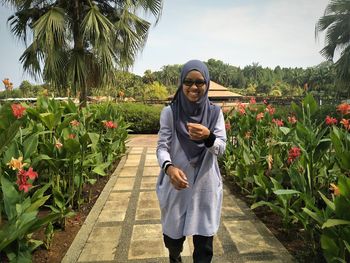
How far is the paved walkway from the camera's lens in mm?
2539

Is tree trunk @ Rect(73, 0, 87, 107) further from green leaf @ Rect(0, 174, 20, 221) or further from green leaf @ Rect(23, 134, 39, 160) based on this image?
green leaf @ Rect(0, 174, 20, 221)

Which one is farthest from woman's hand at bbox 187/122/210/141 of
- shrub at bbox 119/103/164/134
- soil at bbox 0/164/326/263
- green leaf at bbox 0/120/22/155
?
shrub at bbox 119/103/164/134

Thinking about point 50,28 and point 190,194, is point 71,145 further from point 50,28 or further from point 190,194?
point 50,28

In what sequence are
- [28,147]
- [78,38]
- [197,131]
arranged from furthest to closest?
[78,38]
[28,147]
[197,131]

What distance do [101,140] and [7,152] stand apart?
260cm

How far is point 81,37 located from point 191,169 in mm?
8186

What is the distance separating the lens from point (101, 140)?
484 cm

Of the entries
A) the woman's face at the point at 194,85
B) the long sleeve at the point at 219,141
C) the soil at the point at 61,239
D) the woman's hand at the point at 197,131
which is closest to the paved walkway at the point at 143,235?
the soil at the point at 61,239

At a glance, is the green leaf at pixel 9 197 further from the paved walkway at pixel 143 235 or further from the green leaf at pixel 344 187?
the green leaf at pixel 344 187

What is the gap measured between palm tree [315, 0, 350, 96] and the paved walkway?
404 inches

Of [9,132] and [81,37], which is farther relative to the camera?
[81,37]

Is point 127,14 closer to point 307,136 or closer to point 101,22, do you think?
point 101,22

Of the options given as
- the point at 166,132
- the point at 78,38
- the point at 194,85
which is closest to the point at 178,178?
the point at 166,132

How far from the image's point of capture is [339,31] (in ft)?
41.4
